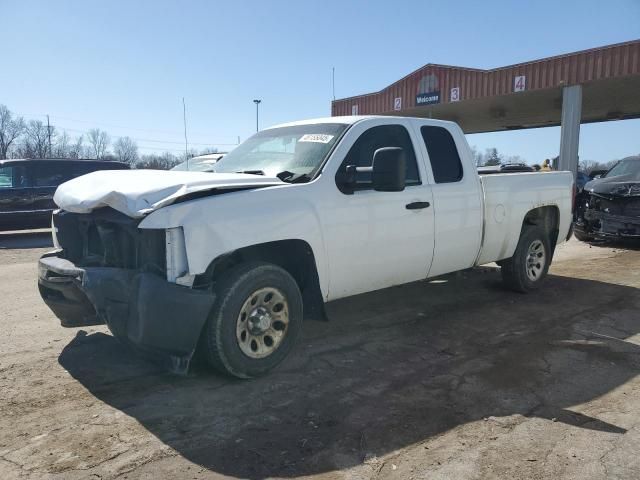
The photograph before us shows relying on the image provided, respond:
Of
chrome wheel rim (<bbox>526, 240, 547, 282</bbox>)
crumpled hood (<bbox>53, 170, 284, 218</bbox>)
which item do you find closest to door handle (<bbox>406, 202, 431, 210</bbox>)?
crumpled hood (<bbox>53, 170, 284, 218</bbox>)

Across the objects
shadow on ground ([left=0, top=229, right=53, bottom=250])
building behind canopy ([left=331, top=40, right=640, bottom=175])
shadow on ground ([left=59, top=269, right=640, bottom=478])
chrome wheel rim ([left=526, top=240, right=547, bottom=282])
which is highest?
building behind canopy ([left=331, top=40, right=640, bottom=175])

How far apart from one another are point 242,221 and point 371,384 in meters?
1.56

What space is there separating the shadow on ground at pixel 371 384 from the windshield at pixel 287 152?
1.62m

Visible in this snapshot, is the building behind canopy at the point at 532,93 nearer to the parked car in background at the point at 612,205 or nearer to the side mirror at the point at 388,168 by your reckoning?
the parked car in background at the point at 612,205

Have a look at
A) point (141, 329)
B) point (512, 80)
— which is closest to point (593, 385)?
point (141, 329)

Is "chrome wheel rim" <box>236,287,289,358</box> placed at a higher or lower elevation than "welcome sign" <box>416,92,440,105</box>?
lower

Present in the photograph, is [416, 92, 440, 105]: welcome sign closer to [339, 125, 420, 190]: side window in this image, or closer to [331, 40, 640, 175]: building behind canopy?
[331, 40, 640, 175]: building behind canopy

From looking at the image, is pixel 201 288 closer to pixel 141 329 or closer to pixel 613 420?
pixel 141 329

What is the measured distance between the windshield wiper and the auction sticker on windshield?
477 mm

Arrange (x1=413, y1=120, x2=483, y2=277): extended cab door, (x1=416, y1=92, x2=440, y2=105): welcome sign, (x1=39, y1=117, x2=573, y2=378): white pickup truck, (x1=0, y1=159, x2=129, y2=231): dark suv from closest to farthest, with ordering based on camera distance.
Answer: (x1=39, y1=117, x2=573, y2=378): white pickup truck → (x1=413, y1=120, x2=483, y2=277): extended cab door → (x1=0, y1=159, x2=129, y2=231): dark suv → (x1=416, y1=92, x2=440, y2=105): welcome sign

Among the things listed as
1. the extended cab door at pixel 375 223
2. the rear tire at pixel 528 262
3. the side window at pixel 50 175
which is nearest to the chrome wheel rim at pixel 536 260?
the rear tire at pixel 528 262

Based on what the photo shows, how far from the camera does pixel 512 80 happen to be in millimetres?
19250

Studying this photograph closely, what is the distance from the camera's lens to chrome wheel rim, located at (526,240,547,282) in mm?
6991

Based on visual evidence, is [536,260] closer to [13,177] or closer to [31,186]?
[31,186]
